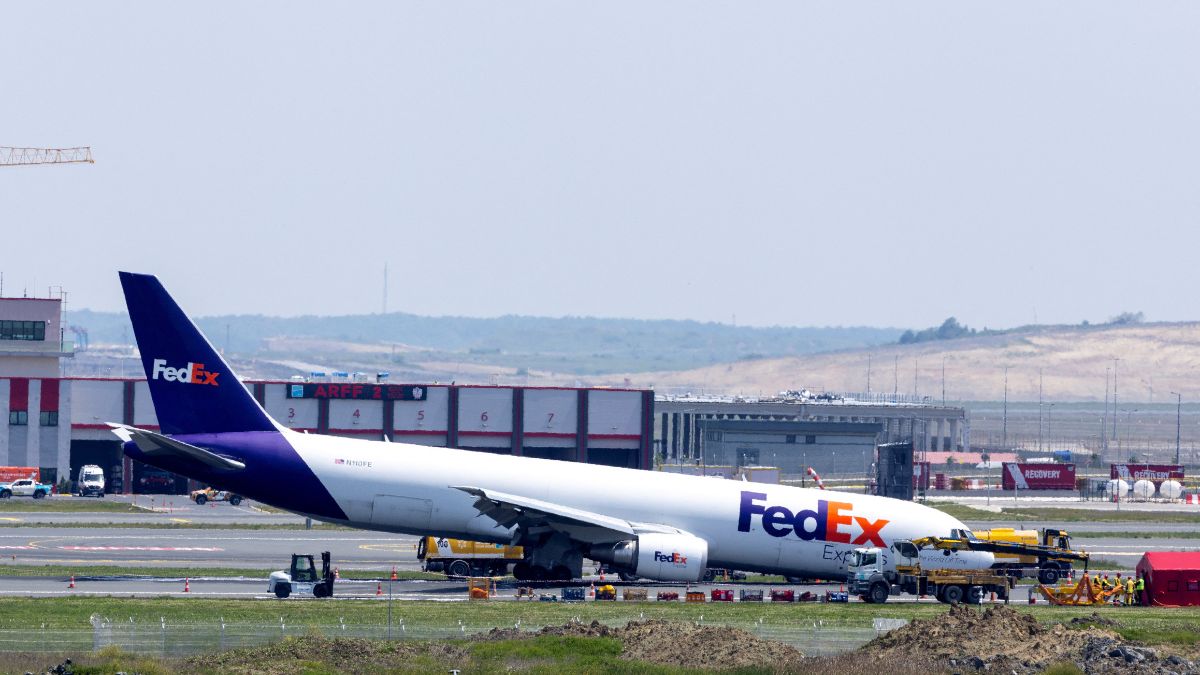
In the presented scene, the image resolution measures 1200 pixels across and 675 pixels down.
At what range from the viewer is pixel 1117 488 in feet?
388

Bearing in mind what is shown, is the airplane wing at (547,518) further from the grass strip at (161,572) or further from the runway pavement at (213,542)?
the runway pavement at (213,542)

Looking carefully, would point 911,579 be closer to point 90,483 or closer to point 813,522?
point 813,522

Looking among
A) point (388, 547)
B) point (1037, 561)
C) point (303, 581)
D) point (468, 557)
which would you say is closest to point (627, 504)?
point (468, 557)

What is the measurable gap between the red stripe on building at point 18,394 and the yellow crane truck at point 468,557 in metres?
58.1

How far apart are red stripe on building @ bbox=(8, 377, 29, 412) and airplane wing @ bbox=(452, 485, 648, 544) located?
62.1 metres

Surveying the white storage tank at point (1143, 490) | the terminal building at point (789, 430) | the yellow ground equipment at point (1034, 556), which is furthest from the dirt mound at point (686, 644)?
the terminal building at point (789, 430)

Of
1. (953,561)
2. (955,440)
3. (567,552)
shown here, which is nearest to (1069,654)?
(953,561)

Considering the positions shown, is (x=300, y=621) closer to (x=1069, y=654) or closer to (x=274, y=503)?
(x=274, y=503)

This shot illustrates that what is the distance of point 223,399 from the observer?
55.9 meters

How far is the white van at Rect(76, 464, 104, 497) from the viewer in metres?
104

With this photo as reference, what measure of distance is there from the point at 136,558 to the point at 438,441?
164 feet

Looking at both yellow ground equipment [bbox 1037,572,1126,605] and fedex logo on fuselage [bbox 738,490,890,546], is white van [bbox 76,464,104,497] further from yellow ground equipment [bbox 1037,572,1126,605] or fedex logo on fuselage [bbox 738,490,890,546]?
yellow ground equipment [bbox 1037,572,1126,605]

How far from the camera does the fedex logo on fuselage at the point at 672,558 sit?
182 ft

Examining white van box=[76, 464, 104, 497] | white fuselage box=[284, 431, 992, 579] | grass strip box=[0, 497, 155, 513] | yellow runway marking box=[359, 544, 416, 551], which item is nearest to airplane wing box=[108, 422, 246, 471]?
white fuselage box=[284, 431, 992, 579]
